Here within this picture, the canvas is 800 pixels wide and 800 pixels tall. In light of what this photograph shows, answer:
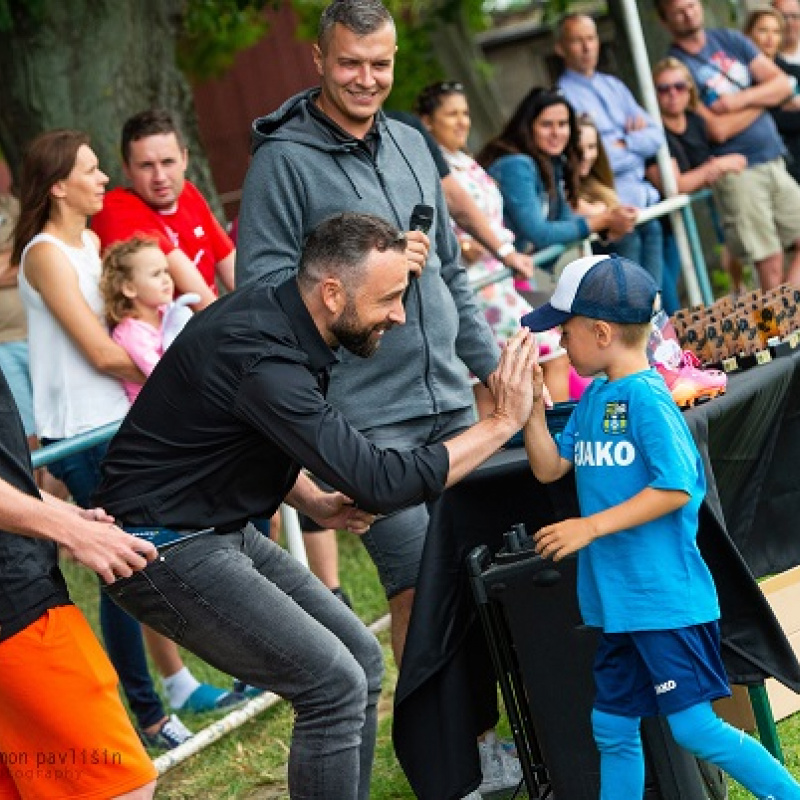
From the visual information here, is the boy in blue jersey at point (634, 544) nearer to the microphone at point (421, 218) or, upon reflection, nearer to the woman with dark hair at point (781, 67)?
the microphone at point (421, 218)

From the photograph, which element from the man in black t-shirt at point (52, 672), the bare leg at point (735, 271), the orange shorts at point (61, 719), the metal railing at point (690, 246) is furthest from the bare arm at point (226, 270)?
the bare leg at point (735, 271)

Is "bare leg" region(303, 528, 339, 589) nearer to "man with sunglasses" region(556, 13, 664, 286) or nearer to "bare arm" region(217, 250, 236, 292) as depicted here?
"bare arm" region(217, 250, 236, 292)

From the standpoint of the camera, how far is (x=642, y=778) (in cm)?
444

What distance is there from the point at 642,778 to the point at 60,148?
3174 millimetres

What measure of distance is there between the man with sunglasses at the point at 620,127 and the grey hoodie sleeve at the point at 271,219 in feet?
13.9

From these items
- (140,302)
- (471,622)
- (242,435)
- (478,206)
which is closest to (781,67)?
(478,206)

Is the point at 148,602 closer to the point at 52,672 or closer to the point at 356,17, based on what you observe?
the point at 52,672

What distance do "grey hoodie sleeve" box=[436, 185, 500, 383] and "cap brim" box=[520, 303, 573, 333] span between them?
86cm

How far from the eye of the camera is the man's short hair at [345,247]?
14.0 feet

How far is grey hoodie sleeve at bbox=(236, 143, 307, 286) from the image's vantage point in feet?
16.4

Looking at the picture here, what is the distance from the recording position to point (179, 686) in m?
6.90

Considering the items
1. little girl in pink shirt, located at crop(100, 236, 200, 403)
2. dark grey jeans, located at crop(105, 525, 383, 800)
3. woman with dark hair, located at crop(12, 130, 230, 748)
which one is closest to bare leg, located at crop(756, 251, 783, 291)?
little girl in pink shirt, located at crop(100, 236, 200, 403)

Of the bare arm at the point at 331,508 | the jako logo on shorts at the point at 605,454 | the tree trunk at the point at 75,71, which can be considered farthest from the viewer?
the tree trunk at the point at 75,71

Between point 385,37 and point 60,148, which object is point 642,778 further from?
point 60,148
